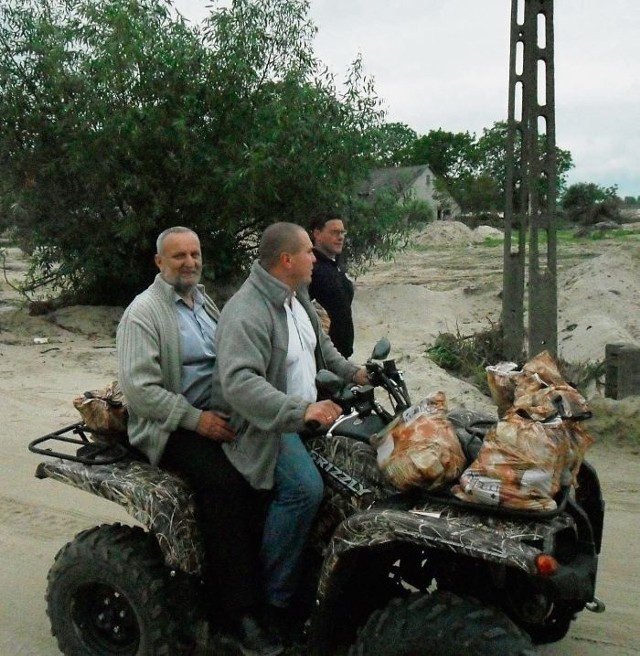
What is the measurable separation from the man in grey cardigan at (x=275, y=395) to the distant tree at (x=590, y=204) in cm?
3994

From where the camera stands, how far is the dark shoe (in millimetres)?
3396

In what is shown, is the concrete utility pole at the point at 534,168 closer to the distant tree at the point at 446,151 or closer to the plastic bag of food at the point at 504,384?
the plastic bag of food at the point at 504,384

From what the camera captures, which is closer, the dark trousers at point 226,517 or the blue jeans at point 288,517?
the blue jeans at point 288,517

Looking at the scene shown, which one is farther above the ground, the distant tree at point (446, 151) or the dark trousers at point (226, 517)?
the distant tree at point (446, 151)

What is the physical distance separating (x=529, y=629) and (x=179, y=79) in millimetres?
10948

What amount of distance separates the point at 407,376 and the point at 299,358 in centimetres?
612

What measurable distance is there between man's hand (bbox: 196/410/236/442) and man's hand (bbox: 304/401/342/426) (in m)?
0.46

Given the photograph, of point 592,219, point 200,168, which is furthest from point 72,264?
point 592,219

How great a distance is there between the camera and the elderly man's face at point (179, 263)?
384cm

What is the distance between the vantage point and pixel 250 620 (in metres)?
3.46

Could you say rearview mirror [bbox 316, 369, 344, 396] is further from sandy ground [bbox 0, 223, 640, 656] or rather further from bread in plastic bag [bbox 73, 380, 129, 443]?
sandy ground [bbox 0, 223, 640, 656]

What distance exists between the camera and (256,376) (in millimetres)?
3234

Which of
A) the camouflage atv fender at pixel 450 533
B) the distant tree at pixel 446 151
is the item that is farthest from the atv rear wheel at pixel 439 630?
the distant tree at pixel 446 151

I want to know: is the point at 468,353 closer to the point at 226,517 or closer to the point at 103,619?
the point at 103,619
